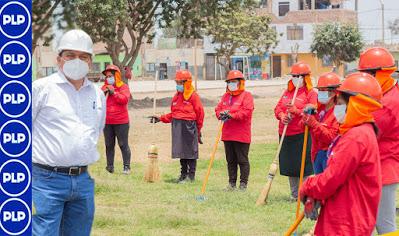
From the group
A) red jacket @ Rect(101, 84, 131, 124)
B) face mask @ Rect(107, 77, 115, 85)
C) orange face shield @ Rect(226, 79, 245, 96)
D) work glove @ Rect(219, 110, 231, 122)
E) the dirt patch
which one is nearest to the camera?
work glove @ Rect(219, 110, 231, 122)

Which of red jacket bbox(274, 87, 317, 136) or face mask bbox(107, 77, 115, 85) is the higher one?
face mask bbox(107, 77, 115, 85)

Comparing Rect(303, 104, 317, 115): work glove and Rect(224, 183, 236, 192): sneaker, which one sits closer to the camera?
Rect(303, 104, 317, 115): work glove

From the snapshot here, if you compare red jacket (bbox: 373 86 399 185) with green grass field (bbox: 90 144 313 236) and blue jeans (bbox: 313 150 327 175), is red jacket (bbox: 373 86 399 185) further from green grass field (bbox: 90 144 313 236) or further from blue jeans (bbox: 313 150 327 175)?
green grass field (bbox: 90 144 313 236)

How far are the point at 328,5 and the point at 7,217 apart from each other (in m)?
88.9

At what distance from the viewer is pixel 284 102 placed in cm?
1023

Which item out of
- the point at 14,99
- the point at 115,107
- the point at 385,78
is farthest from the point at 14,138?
the point at 115,107

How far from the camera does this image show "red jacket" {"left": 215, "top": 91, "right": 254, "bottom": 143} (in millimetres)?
11203

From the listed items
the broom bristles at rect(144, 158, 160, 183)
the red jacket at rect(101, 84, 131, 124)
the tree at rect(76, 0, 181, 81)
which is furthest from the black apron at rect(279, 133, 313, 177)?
the tree at rect(76, 0, 181, 81)

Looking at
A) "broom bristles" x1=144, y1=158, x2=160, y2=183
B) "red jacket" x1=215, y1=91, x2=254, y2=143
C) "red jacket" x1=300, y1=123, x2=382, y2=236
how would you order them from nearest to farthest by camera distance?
1. "red jacket" x1=300, y1=123, x2=382, y2=236
2. "red jacket" x1=215, y1=91, x2=254, y2=143
3. "broom bristles" x1=144, y1=158, x2=160, y2=183

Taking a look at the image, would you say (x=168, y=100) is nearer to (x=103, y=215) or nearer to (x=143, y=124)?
(x=143, y=124)

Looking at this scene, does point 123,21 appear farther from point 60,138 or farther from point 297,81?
point 60,138

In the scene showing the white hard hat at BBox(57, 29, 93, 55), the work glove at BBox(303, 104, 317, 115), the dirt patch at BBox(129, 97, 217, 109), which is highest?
the white hard hat at BBox(57, 29, 93, 55)

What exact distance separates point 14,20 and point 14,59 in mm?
186

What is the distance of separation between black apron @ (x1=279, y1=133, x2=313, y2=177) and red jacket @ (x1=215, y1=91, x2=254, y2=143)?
106 centimetres
